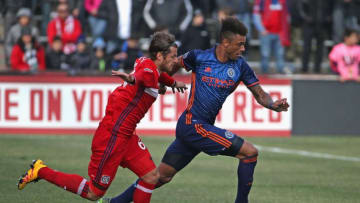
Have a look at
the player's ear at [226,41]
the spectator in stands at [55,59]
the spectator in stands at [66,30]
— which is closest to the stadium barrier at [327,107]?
the spectator in stands at [66,30]

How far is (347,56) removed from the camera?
680 inches

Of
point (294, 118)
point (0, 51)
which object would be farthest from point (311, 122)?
point (0, 51)

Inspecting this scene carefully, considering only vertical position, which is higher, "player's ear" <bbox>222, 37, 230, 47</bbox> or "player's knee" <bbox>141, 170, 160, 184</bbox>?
"player's ear" <bbox>222, 37, 230, 47</bbox>

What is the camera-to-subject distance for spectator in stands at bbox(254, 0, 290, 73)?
1788cm

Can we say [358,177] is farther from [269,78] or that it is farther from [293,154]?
[269,78]

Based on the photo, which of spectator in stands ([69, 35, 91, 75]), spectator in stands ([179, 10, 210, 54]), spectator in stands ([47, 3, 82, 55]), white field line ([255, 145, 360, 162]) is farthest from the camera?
spectator in stands ([47, 3, 82, 55])

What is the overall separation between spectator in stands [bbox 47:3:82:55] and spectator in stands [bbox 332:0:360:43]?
6.14m

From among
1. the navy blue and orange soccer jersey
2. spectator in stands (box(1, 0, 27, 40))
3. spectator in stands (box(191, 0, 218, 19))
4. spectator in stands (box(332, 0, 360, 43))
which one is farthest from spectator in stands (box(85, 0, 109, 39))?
the navy blue and orange soccer jersey

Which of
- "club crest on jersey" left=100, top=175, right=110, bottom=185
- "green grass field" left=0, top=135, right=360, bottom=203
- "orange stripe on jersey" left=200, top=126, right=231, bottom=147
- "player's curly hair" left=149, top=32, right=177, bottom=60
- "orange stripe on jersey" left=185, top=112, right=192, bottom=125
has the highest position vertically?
"player's curly hair" left=149, top=32, right=177, bottom=60

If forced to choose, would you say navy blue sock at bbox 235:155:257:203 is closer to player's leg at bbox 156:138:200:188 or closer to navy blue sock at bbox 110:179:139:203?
player's leg at bbox 156:138:200:188

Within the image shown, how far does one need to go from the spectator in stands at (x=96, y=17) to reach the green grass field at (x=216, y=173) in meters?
3.63

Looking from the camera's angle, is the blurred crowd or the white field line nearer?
the white field line

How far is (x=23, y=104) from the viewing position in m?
15.7

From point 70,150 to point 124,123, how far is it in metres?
6.18
